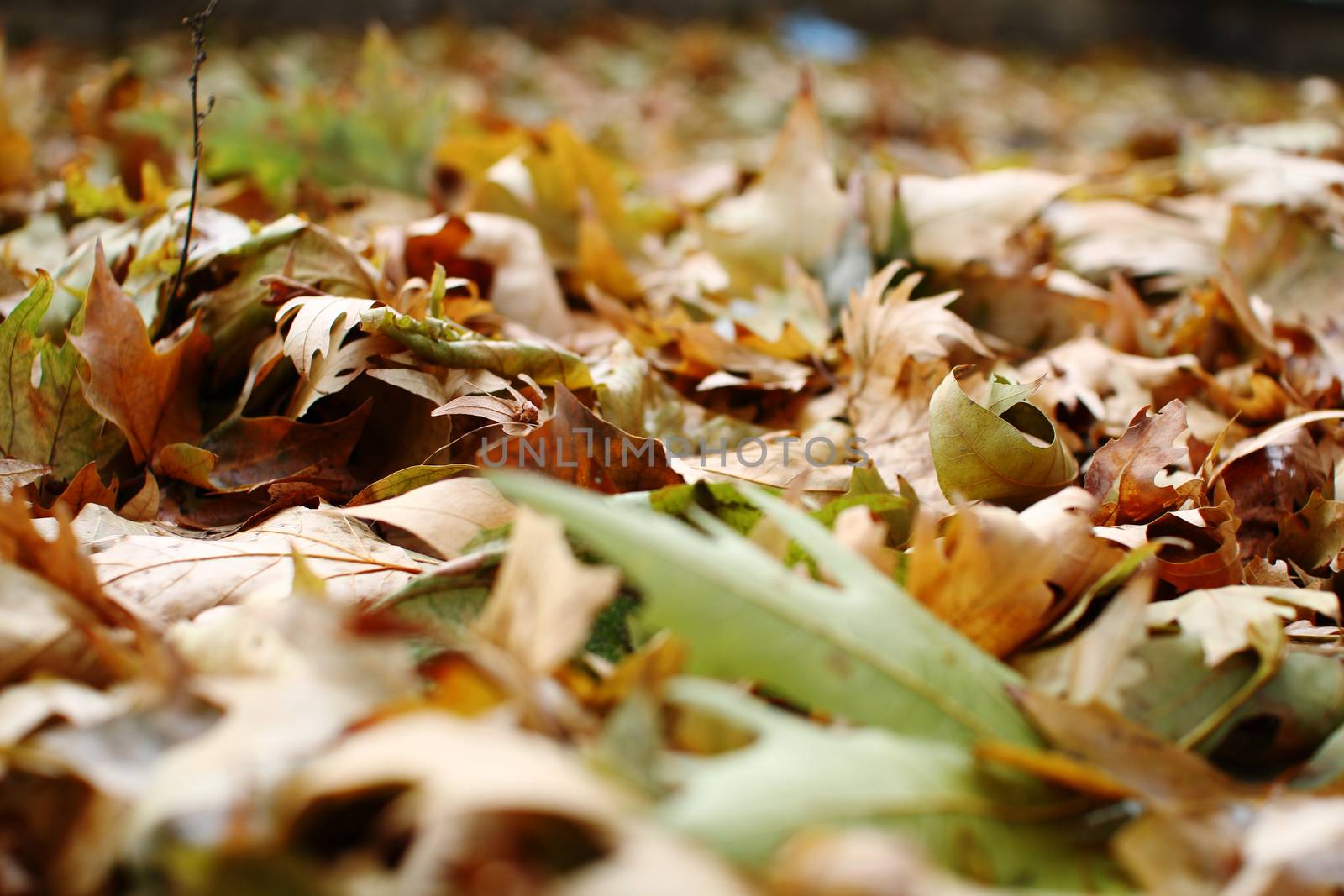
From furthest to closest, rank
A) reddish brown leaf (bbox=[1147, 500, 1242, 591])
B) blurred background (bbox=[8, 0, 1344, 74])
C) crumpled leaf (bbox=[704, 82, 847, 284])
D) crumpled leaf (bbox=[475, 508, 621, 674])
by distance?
blurred background (bbox=[8, 0, 1344, 74])
crumpled leaf (bbox=[704, 82, 847, 284])
reddish brown leaf (bbox=[1147, 500, 1242, 591])
crumpled leaf (bbox=[475, 508, 621, 674])

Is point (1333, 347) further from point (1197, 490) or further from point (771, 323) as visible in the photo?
point (771, 323)

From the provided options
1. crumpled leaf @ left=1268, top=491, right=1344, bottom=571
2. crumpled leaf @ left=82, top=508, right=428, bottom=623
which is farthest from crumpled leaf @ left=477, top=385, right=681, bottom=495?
crumpled leaf @ left=1268, top=491, right=1344, bottom=571

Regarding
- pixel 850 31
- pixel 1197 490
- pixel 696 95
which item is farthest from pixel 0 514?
pixel 850 31

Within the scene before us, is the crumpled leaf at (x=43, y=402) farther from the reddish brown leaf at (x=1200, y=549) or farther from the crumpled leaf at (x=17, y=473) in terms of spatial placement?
the reddish brown leaf at (x=1200, y=549)

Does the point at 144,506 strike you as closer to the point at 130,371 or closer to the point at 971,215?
the point at 130,371

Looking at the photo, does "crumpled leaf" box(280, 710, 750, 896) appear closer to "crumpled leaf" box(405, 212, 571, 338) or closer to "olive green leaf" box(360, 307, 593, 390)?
"olive green leaf" box(360, 307, 593, 390)
